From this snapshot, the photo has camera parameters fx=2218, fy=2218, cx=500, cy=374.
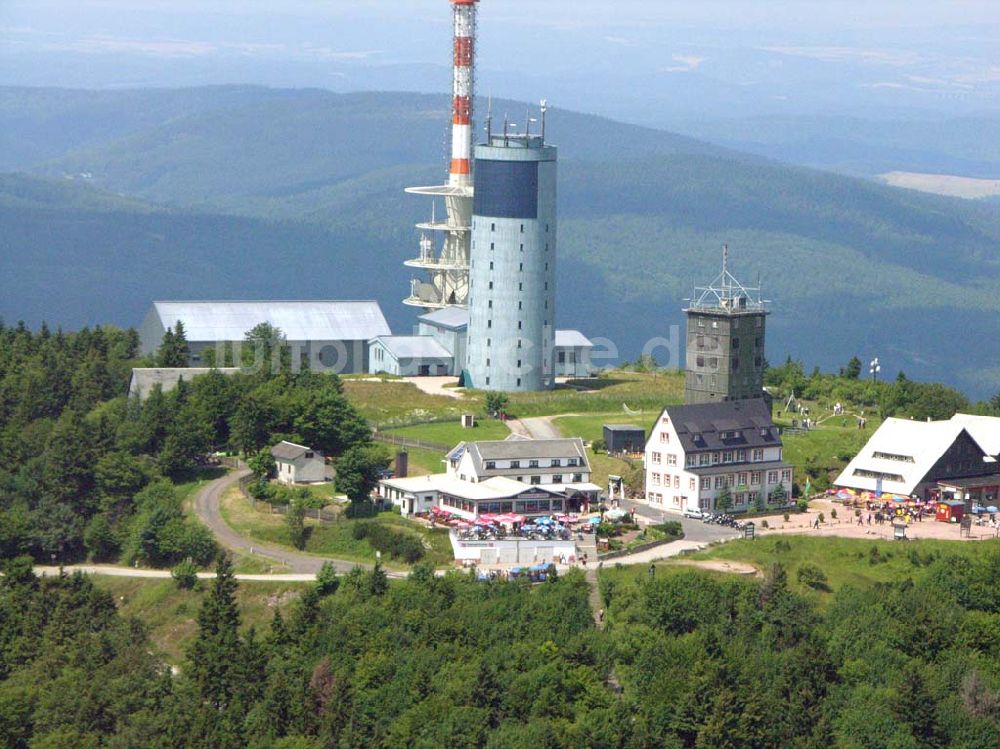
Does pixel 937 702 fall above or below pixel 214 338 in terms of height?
below

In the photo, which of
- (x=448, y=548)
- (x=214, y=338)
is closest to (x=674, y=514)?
(x=448, y=548)

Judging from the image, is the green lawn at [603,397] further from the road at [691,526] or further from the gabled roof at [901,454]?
the road at [691,526]

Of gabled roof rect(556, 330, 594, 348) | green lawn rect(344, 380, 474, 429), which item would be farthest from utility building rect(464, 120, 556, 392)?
gabled roof rect(556, 330, 594, 348)

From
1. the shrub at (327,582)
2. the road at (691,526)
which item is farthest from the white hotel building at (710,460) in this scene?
the shrub at (327,582)

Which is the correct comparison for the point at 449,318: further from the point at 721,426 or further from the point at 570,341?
the point at 721,426

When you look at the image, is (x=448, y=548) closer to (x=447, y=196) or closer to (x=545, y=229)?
(x=545, y=229)

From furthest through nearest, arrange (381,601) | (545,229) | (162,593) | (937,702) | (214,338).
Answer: (214,338) → (545,229) → (162,593) → (381,601) → (937,702)
